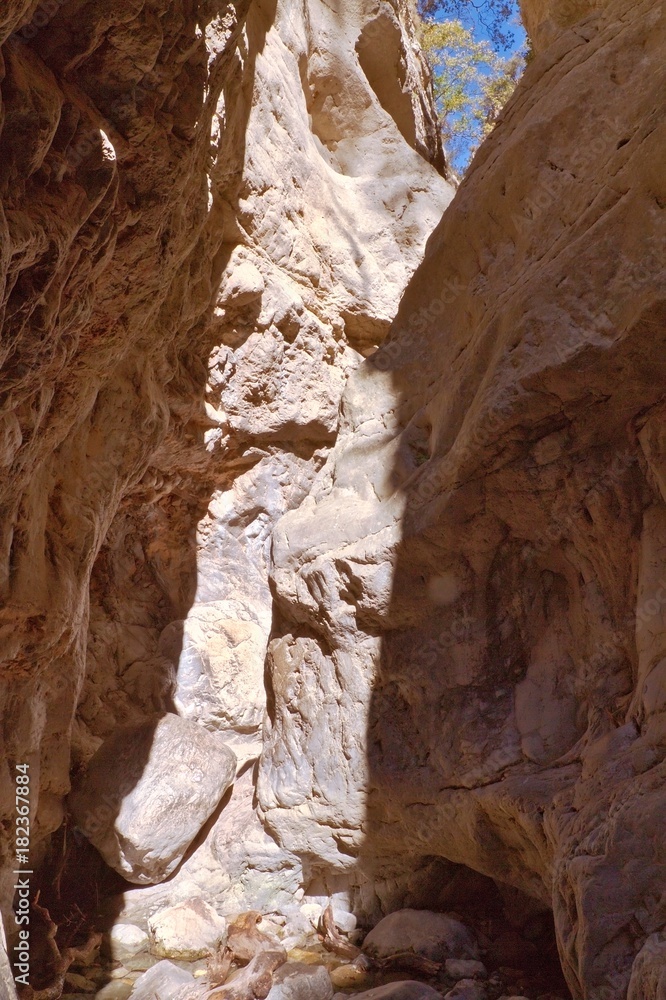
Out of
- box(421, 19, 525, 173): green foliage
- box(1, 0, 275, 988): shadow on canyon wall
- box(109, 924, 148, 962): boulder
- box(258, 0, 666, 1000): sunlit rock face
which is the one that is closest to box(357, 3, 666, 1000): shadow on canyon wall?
box(258, 0, 666, 1000): sunlit rock face

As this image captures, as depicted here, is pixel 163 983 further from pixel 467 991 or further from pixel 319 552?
pixel 319 552

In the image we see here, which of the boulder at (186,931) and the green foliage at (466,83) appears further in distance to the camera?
the green foliage at (466,83)

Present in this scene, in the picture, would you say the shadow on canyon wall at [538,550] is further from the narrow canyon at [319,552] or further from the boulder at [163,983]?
the boulder at [163,983]

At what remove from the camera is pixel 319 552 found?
475 centimetres

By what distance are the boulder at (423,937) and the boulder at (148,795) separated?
1.32 metres

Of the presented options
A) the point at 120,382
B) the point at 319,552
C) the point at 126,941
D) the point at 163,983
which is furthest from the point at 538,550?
the point at 126,941

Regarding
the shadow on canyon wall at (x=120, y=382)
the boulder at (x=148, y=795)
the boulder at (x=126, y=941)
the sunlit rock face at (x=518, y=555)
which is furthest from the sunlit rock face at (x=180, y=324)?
the sunlit rock face at (x=518, y=555)

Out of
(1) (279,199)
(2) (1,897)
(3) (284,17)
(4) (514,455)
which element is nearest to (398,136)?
(3) (284,17)

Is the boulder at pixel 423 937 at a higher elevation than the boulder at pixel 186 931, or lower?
higher

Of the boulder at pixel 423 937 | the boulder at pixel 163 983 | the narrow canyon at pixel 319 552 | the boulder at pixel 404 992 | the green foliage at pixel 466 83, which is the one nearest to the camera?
the narrow canyon at pixel 319 552

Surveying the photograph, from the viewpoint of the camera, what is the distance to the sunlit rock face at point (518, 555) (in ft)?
10.1

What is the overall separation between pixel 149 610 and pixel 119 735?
4.38 ft

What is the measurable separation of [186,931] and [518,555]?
277cm

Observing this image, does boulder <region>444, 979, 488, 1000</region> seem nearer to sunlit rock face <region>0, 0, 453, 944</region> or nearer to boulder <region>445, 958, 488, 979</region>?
boulder <region>445, 958, 488, 979</region>
